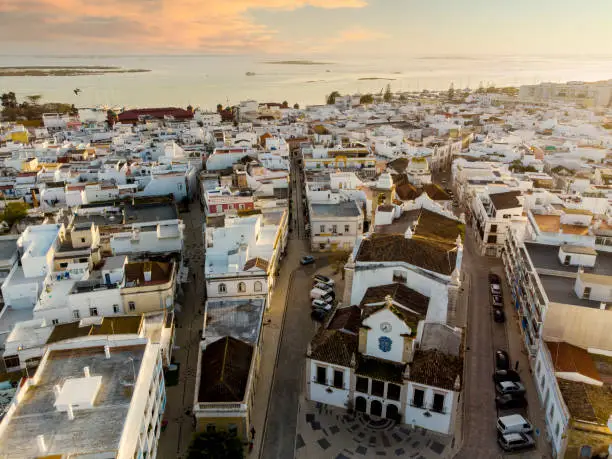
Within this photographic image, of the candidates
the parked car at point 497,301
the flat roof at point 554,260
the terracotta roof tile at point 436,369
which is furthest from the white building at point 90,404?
the flat roof at point 554,260

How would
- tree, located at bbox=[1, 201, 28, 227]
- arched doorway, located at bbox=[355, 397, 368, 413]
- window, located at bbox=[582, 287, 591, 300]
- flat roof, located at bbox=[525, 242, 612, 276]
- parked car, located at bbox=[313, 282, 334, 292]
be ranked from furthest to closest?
tree, located at bbox=[1, 201, 28, 227]
parked car, located at bbox=[313, 282, 334, 292]
flat roof, located at bbox=[525, 242, 612, 276]
window, located at bbox=[582, 287, 591, 300]
arched doorway, located at bbox=[355, 397, 368, 413]

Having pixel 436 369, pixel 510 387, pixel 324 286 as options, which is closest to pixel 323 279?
pixel 324 286

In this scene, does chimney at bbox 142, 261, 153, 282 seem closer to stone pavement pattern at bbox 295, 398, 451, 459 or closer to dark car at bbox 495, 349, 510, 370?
stone pavement pattern at bbox 295, 398, 451, 459

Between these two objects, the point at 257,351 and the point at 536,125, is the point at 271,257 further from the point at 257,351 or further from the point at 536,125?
the point at 536,125

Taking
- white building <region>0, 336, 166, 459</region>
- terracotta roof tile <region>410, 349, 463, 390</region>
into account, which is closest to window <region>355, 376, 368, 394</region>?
terracotta roof tile <region>410, 349, 463, 390</region>

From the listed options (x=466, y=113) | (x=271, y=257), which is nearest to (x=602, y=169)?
(x=271, y=257)

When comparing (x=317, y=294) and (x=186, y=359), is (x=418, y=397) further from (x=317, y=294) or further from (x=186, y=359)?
(x=186, y=359)

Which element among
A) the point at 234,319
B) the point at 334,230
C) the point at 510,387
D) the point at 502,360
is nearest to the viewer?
the point at 510,387
